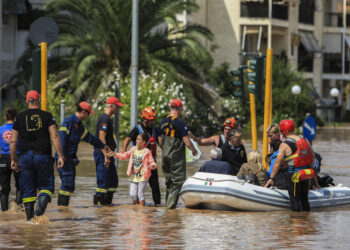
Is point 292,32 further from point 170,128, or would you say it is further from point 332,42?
point 170,128

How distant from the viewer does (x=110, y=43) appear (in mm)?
39406

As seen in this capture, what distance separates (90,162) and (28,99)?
1449cm

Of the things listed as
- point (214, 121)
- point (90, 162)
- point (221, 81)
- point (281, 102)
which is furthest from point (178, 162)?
point (221, 81)

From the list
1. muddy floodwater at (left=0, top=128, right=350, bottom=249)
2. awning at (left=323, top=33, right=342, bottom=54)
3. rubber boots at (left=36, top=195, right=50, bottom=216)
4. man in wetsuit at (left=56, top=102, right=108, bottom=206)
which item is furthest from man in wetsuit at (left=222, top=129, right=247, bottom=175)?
awning at (left=323, top=33, right=342, bottom=54)

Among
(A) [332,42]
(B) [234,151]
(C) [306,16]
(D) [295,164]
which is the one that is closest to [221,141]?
(B) [234,151]

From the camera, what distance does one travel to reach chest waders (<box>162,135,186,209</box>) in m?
15.7

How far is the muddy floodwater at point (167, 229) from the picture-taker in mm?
11523

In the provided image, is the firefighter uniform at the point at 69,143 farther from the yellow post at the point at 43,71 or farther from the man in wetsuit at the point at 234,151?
the man in wetsuit at the point at 234,151

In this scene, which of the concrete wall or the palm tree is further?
the concrete wall

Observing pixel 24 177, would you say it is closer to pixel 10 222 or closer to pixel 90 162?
pixel 10 222

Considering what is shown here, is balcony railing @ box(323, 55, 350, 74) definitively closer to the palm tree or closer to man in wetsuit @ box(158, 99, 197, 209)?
the palm tree

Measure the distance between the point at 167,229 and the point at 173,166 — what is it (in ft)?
9.33

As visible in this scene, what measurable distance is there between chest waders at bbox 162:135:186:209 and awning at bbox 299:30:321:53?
61742 millimetres

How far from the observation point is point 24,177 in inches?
520
